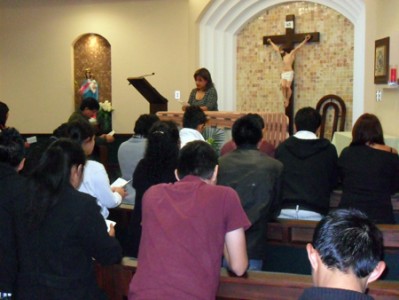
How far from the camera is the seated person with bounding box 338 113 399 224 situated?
12.2 ft

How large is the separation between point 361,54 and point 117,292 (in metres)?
6.76

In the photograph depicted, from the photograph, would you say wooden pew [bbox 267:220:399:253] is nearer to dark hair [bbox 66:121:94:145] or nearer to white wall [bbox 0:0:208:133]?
dark hair [bbox 66:121:94:145]

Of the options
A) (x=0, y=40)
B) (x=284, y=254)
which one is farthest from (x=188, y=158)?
(x=0, y=40)

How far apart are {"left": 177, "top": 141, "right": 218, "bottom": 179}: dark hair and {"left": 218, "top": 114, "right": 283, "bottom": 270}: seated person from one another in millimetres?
767

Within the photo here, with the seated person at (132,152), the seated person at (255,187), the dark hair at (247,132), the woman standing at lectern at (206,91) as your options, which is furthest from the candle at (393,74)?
the seated person at (255,187)

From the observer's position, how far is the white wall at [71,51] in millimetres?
10258

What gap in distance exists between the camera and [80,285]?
2398 millimetres

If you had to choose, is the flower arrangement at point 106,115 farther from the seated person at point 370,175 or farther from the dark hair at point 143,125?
the seated person at point 370,175

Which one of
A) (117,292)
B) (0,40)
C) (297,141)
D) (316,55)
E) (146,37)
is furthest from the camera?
(0,40)

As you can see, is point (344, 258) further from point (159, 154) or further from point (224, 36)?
point (224, 36)

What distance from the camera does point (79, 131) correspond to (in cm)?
368

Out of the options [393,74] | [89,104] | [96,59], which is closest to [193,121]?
[89,104]

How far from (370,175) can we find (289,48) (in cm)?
584

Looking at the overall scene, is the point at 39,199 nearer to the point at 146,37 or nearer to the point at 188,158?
the point at 188,158
